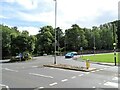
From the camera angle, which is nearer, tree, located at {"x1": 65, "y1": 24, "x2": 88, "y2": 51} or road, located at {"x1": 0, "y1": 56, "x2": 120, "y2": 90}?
road, located at {"x1": 0, "y1": 56, "x2": 120, "y2": 90}

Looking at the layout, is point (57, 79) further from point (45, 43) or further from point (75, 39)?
point (75, 39)

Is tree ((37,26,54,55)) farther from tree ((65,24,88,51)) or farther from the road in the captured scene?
the road

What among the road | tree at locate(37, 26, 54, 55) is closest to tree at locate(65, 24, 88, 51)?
tree at locate(37, 26, 54, 55)

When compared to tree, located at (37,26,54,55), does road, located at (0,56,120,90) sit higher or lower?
lower

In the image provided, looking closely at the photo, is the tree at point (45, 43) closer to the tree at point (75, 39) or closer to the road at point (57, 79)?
the tree at point (75, 39)

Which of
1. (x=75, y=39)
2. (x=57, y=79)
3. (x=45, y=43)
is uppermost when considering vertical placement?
(x=75, y=39)

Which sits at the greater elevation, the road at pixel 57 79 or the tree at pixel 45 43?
the tree at pixel 45 43

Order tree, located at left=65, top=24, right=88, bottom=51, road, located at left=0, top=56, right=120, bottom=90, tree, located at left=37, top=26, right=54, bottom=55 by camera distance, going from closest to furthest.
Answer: road, located at left=0, top=56, right=120, bottom=90, tree, located at left=37, top=26, right=54, bottom=55, tree, located at left=65, top=24, right=88, bottom=51

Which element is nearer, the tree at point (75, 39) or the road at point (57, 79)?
the road at point (57, 79)

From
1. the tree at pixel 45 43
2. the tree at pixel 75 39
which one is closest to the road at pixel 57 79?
the tree at pixel 45 43

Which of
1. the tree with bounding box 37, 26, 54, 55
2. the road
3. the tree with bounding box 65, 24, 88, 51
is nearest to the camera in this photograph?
the road

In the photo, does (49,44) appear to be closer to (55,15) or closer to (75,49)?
(75,49)

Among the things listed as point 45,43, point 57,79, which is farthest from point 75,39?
point 57,79

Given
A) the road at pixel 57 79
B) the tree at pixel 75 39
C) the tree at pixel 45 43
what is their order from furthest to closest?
the tree at pixel 75 39 → the tree at pixel 45 43 → the road at pixel 57 79
